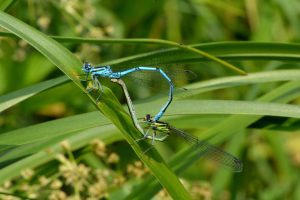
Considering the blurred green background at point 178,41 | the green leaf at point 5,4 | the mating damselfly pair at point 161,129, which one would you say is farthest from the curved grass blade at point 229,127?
the green leaf at point 5,4

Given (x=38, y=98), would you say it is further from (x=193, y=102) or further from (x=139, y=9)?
(x=193, y=102)

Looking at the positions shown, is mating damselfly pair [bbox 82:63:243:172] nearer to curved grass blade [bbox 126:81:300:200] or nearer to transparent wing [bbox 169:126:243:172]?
transparent wing [bbox 169:126:243:172]

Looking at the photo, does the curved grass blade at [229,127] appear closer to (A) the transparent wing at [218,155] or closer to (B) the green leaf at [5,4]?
(A) the transparent wing at [218,155]

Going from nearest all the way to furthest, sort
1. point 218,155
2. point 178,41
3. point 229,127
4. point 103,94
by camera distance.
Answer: point 103,94
point 218,155
point 229,127
point 178,41

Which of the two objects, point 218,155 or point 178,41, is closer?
point 218,155

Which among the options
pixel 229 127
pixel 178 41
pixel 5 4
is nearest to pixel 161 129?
pixel 229 127

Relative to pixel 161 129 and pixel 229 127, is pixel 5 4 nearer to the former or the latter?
pixel 161 129

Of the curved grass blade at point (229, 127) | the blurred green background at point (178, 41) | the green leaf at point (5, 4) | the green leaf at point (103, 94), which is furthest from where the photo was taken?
the blurred green background at point (178, 41)

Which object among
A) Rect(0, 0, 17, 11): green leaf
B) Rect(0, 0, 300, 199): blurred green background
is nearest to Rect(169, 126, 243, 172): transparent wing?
Rect(0, 0, 17, 11): green leaf

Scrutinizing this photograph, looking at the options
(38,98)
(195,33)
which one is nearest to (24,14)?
(38,98)
